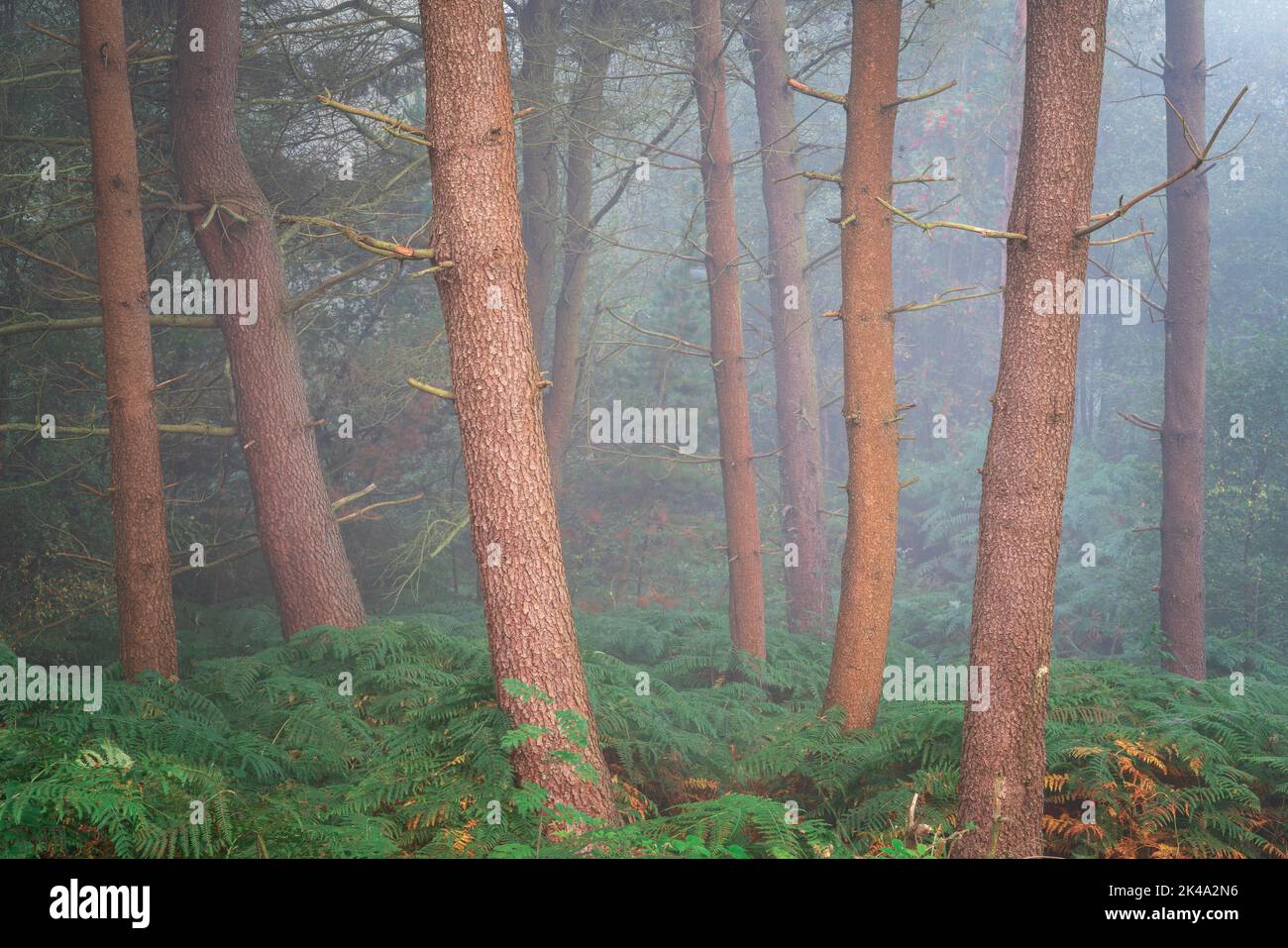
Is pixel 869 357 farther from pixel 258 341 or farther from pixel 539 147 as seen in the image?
pixel 539 147

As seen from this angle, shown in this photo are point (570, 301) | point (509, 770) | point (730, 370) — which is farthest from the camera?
point (570, 301)

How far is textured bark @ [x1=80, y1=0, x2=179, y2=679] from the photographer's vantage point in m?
7.10

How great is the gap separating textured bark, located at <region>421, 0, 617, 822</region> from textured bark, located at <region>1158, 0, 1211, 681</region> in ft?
23.2

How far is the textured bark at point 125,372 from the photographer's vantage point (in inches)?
280

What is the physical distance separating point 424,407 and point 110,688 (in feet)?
32.8

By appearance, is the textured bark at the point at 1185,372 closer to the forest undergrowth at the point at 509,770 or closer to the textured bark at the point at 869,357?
the forest undergrowth at the point at 509,770

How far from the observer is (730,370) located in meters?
10.5

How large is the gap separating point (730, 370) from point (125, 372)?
19.1 ft

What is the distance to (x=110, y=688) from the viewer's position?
6.18 meters

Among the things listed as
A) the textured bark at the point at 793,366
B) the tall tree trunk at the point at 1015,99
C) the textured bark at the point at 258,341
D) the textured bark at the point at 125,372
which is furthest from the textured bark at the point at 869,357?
the tall tree trunk at the point at 1015,99

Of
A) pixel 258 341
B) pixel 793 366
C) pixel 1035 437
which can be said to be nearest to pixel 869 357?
pixel 1035 437
